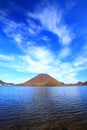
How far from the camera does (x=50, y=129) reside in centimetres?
1895

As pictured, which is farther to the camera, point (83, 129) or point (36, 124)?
point (36, 124)

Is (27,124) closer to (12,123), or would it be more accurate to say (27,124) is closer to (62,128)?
(12,123)

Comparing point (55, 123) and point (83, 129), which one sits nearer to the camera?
point (83, 129)

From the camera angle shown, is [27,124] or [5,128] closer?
[5,128]

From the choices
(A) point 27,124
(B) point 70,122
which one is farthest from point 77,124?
(A) point 27,124

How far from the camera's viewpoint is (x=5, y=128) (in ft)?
63.4

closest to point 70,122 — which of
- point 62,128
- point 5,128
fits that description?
point 62,128

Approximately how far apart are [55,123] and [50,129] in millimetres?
2994

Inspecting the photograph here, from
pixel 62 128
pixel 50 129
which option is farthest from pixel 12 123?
pixel 62 128

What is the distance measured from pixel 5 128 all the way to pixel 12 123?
2.53 m

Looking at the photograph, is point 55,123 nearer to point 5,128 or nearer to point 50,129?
point 50,129

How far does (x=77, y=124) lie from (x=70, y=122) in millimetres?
1468

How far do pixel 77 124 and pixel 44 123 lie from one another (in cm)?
520

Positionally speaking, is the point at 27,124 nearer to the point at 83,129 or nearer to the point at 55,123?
the point at 55,123
